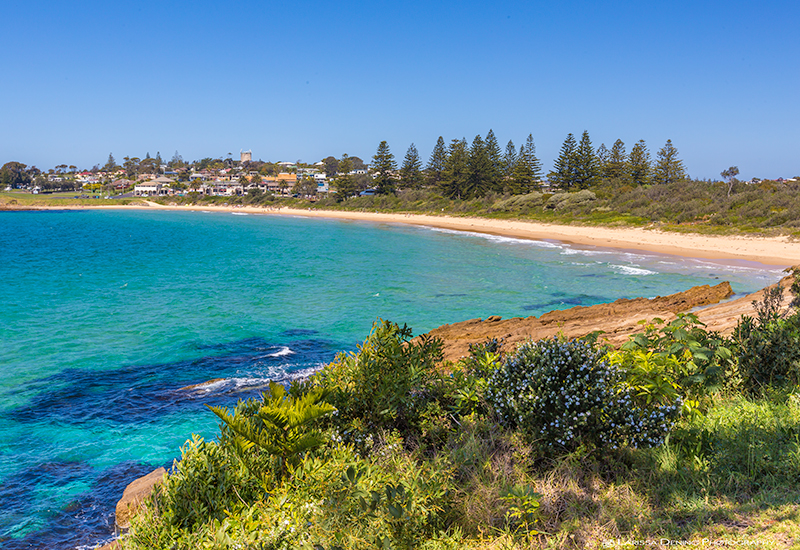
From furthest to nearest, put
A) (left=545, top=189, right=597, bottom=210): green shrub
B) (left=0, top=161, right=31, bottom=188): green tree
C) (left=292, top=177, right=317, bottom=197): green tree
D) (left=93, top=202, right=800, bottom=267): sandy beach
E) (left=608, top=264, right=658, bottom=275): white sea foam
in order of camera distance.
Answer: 1. (left=0, top=161, right=31, bottom=188): green tree
2. (left=292, top=177, right=317, bottom=197): green tree
3. (left=545, top=189, right=597, bottom=210): green shrub
4. (left=93, top=202, right=800, bottom=267): sandy beach
5. (left=608, top=264, right=658, bottom=275): white sea foam

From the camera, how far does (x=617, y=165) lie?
237ft

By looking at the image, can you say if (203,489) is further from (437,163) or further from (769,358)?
(437,163)

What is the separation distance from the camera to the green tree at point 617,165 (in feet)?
233

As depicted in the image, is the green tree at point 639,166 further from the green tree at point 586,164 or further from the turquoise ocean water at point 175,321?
the turquoise ocean water at point 175,321

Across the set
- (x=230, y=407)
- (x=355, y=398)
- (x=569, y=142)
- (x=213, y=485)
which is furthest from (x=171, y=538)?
(x=569, y=142)

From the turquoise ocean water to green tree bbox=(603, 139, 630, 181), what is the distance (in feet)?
140

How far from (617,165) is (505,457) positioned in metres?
77.5

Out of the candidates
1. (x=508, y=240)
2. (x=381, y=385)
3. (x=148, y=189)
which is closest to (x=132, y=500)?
(x=381, y=385)

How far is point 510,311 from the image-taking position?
1619cm

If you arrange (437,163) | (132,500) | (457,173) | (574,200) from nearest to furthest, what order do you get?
(132,500) < (574,200) < (457,173) < (437,163)

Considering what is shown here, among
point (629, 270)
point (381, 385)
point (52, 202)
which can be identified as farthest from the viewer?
point (52, 202)

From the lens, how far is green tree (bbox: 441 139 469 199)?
252ft

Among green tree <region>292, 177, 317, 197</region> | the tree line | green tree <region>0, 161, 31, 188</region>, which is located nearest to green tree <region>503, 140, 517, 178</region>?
the tree line

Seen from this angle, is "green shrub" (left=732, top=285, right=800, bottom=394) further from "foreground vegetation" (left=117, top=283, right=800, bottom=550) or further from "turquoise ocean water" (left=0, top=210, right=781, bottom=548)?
"turquoise ocean water" (left=0, top=210, right=781, bottom=548)
